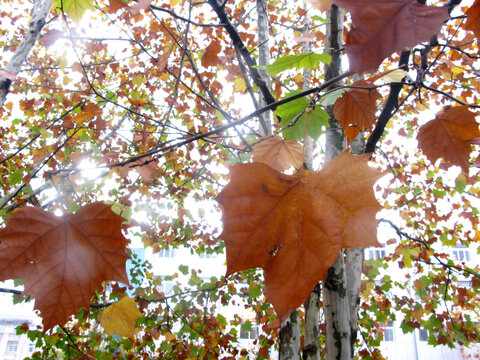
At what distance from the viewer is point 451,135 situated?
1.11 metres

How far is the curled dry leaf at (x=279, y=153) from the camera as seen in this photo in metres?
0.96

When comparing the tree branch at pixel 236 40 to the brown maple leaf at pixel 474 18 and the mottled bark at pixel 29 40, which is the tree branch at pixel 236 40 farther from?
the mottled bark at pixel 29 40

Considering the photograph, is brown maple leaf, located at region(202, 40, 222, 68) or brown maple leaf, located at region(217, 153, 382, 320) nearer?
brown maple leaf, located at region(217, 153, 382, 320)

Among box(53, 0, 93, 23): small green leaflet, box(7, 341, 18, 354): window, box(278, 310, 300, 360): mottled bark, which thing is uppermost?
box(53, 0, 93, 23): small green leaflet

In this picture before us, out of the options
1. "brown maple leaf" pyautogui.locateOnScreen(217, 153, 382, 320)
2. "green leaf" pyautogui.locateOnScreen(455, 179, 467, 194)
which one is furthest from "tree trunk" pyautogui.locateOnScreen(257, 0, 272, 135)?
"green leaf" pyautogui.locateOnScreen(455, 179, 467, 194)

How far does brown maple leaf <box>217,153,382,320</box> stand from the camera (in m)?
0.53

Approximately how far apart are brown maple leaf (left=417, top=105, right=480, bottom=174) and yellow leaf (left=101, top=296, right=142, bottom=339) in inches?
71.8

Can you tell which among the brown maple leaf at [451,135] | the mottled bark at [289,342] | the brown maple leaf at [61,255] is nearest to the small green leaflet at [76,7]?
the brown maple leaf at [61,255]

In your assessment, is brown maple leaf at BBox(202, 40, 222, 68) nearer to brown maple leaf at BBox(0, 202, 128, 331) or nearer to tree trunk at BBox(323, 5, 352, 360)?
tree trunk at BBox(323, 5, 352, 360)

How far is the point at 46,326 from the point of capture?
690 mm

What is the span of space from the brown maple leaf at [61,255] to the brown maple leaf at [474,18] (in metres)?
0.91

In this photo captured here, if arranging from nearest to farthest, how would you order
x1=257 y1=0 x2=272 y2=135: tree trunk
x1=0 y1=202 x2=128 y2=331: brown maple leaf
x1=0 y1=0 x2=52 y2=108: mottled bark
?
1. x1=0 y1=202 x2=128 y2=331: brown maple leaf
2. x1=257 y1=0 x2=272 y2=135: tree trunk
3. x1=0 y1=0 x2=52 y2=108: mottled bark

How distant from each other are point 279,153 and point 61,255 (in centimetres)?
73

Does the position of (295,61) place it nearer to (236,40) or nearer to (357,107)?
(357,107)
